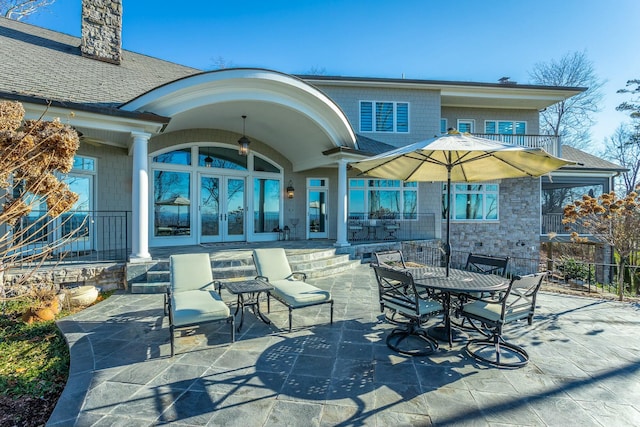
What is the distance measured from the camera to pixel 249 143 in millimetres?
9031

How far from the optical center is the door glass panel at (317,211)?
1208 centimetres

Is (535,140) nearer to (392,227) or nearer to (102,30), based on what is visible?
(392,227)

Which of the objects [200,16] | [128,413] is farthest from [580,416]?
[200,16]

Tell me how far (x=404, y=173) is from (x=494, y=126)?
12102 millimetres

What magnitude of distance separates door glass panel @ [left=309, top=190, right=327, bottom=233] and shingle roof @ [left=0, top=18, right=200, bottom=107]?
6.31 m

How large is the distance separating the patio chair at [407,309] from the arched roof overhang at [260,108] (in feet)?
17.4

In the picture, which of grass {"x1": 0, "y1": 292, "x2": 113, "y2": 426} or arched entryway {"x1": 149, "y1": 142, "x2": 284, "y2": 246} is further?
arched entryway {"x1": 149, "y1": 142, "x2": 284, "y2": 246}

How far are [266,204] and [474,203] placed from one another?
950cm

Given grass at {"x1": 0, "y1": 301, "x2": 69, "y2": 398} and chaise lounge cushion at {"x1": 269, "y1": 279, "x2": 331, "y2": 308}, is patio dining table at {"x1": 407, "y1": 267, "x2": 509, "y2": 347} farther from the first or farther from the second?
grass at {"x1": 0, "y1": 301, "x2": 69, "y2": 398}

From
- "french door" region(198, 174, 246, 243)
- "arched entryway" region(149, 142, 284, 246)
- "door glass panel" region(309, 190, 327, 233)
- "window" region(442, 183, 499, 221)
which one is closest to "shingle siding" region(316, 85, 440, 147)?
"window" region(442, 183, 499, 221)

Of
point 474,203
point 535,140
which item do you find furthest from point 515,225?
point 535,140

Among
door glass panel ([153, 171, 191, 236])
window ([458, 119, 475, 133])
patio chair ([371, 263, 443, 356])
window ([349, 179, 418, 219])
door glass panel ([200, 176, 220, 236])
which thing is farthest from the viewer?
window ([458, 119, 475, 133])

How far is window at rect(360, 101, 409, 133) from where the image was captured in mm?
13000

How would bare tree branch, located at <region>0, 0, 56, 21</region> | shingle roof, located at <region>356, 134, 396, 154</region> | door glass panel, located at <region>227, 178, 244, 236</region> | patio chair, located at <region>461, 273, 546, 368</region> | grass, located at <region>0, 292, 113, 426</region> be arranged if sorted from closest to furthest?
grass, located at <region>0, 292, 113, 426</region> → patio chair, located at <region>461, 273, 546, 368</region> → door glass panel, located at <region>227, 178, 244, 236</region> → shingle roof, located at <region>356, 134, 396, 154</region> → bare tree branch, located at <region>0, 0, 56, 21</region>
